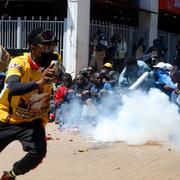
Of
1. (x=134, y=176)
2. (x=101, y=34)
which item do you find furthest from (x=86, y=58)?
(x=134, y=176)

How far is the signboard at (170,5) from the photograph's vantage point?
18875 mm

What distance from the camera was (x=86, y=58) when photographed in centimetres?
1507

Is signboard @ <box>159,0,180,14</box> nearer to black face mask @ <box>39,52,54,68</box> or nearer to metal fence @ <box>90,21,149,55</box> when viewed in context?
metal fence @ <box>90,21,149,55</box>

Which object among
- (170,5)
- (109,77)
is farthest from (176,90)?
(170,5)

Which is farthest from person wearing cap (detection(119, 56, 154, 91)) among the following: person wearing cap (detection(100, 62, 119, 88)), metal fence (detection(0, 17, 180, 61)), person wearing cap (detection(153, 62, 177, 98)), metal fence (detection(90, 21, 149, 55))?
metal fence (detection(90, 21, 149, 55))

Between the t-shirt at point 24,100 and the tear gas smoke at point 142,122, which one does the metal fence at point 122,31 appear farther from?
the t-shirt at point 24,100

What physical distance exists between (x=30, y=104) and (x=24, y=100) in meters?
0.07

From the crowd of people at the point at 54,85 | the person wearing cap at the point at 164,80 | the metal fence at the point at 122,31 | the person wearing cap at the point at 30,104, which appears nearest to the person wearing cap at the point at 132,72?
the crowd of people at the point at 54,85

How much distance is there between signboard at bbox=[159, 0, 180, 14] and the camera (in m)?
18.9

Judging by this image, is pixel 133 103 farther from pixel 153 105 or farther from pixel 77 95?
pixel 77 95

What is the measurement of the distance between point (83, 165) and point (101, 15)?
46.1 ft

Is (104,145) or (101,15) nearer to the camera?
(104,145)

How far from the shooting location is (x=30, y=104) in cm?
516

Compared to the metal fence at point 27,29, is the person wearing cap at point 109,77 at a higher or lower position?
lower
